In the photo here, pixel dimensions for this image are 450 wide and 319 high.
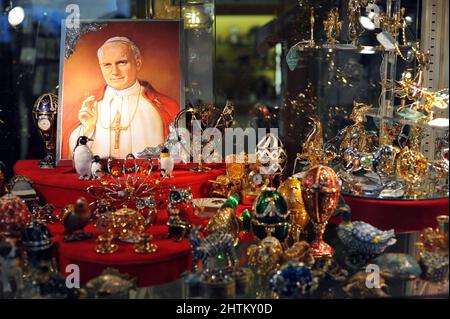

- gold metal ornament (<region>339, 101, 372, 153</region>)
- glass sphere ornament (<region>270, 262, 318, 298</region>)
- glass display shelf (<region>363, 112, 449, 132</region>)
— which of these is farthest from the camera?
gold metal ornament (<region>339, 101, 372, 153</region>)

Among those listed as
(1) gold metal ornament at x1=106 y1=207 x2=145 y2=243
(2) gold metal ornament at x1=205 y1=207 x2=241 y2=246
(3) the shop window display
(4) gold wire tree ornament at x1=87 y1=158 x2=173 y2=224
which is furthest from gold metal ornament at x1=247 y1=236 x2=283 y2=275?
(4) gold wire tree ornament at x1=87 y1=158 x2=173 y2=224

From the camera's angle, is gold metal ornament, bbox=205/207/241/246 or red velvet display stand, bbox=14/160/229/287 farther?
gold metal ornament, bbox=205/207/241/246

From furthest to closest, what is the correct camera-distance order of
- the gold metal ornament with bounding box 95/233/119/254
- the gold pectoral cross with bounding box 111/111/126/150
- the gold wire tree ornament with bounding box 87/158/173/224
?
the gold pectoral cross with bounding box 111/111/126/150, the gold wire tree ornament with bounding box 87/158/173/224, the gold metal ornament with bounding box 95/233/119/254

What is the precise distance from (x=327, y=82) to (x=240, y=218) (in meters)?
1.38

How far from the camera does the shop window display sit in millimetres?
1739

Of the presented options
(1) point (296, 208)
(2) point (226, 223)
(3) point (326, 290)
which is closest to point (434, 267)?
(3) point (326, 290)

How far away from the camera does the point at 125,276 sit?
1679mm

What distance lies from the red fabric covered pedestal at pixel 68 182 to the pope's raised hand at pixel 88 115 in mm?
188

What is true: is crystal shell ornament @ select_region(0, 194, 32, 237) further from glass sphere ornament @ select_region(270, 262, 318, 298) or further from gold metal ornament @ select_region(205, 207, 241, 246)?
glass sphere ornament @ select_region(270, 262, 318, 298)

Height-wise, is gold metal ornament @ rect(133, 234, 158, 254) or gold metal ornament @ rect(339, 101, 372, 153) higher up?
gold metal ornament @ rect(339, 101, 372, 153)

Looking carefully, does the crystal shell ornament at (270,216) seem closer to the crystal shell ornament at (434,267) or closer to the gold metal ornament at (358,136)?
the crystal shell ornament at (434,267)

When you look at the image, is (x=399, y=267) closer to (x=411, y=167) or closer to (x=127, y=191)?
(x=411, y=167)

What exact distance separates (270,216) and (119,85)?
107 centimetres

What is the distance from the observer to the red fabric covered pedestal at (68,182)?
233cm
